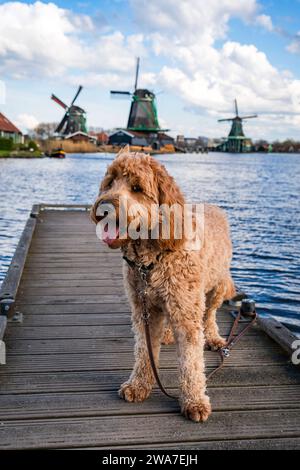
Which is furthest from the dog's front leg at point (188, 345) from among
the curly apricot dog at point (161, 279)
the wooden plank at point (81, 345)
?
the wooden plank at point (81, 345)

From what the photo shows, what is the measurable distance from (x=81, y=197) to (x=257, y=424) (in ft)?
71.1

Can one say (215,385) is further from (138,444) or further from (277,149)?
(277,149)

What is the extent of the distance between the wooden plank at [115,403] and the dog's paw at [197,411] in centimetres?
14

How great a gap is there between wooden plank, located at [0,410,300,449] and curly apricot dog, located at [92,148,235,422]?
13cm

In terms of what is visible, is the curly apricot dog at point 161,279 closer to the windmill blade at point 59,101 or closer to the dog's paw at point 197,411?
the dog's paw at point 197,411

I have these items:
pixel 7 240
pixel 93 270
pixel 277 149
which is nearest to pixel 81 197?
pixel 7 240

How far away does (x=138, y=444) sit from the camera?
9.78ft

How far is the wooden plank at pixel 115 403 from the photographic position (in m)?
3.34

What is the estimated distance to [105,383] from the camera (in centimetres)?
382

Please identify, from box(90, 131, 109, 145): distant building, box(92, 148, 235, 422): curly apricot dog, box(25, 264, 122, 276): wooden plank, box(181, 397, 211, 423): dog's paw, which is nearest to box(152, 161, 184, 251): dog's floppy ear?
box(92, 148, 235, 422): curly apricot dog

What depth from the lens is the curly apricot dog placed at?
10.2ft

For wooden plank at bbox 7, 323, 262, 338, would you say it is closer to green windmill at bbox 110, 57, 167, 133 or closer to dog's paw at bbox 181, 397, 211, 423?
dog's paw at bbox 181, 397, 211, 423

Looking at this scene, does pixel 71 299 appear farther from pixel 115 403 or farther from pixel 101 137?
pixel 101 137

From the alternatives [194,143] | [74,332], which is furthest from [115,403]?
[194,143]
